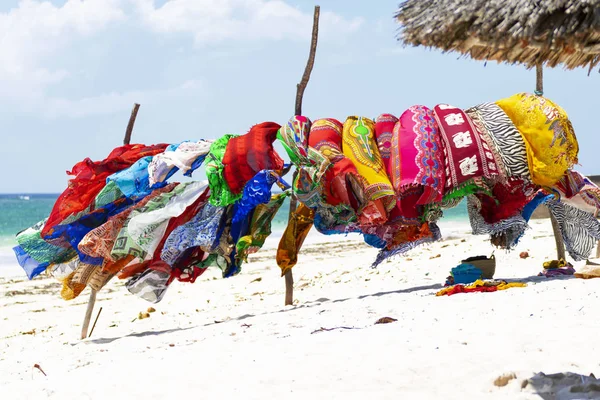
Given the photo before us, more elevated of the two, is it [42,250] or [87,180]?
[87,180]

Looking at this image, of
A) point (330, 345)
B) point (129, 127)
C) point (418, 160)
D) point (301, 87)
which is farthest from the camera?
point (129, 127)

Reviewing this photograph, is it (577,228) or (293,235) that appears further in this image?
(577,228)

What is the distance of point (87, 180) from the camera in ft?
23.1

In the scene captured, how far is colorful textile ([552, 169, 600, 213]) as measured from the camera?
7195mm

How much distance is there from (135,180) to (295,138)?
1666mm

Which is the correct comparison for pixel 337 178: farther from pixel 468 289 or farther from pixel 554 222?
pixel 554 222

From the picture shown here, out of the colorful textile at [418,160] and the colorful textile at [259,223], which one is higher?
the colorful textile at [418,160]

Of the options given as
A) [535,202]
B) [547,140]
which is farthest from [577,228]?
[547,140]

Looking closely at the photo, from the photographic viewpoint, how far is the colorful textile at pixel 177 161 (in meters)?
6.74

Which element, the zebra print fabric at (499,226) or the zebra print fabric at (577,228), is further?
the zebra print fabric at (577,228)

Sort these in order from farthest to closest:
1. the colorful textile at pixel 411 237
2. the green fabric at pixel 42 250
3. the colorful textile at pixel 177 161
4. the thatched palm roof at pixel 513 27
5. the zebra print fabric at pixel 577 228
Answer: the zebra print fabric at pixel 577 228, the colorful textile at pixel 411 237, the green fabric at pixel 42 250, the colorful textile at pixel 177 161, the thatched palm roof at pixel 513 27

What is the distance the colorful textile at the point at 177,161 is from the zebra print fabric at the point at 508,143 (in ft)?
9.31

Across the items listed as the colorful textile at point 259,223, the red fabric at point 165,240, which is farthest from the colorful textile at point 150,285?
the colorful textile at point 259,223

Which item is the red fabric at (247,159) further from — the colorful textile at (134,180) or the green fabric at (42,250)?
the green fabric at (42,250)
